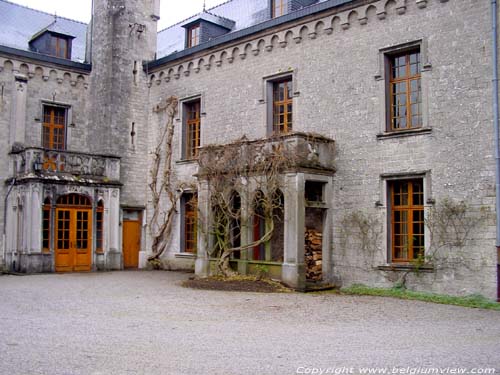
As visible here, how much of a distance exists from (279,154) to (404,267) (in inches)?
153

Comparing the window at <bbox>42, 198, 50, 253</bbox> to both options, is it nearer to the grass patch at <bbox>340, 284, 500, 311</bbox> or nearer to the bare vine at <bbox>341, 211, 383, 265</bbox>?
the bare vine at <bbox>341, 211, 383, 265</bbox>

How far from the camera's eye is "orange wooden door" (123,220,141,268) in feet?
66.9

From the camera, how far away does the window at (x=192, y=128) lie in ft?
65.2

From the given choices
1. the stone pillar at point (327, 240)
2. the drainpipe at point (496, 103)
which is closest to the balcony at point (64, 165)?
the stone pillar at point (327, 240)

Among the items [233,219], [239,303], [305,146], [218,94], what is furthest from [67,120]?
[239,303]

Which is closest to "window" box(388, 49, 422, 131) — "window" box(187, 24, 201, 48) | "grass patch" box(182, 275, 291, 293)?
"grass patch" box(182, 275, 291, 293)

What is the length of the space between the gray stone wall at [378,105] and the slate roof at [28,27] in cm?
625

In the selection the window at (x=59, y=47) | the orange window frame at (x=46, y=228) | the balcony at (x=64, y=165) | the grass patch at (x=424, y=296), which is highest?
the window at (x=59, y=47)

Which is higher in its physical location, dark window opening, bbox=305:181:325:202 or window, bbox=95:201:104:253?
dark window opening, bbox=305:181:325:202

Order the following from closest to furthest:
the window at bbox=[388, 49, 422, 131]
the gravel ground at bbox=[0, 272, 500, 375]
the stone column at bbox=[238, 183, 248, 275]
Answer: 1. the gravel ground at bbox=[0, 272, 500, 375]
2. the window at bbox=[388, 49, 422, 131]
3. the stone column at bbox=[238, 183, 248, 275]

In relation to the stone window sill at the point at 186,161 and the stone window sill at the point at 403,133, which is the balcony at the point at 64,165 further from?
the stone window sill at the point at 403,133

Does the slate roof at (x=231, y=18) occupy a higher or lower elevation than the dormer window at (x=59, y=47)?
higher

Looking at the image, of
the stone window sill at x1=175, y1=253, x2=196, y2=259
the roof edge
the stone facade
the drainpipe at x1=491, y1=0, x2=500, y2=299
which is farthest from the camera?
the stone window sill at x1=175, y1=253, x2=196, y2=259

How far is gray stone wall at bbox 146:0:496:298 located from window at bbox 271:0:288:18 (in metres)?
1.01
